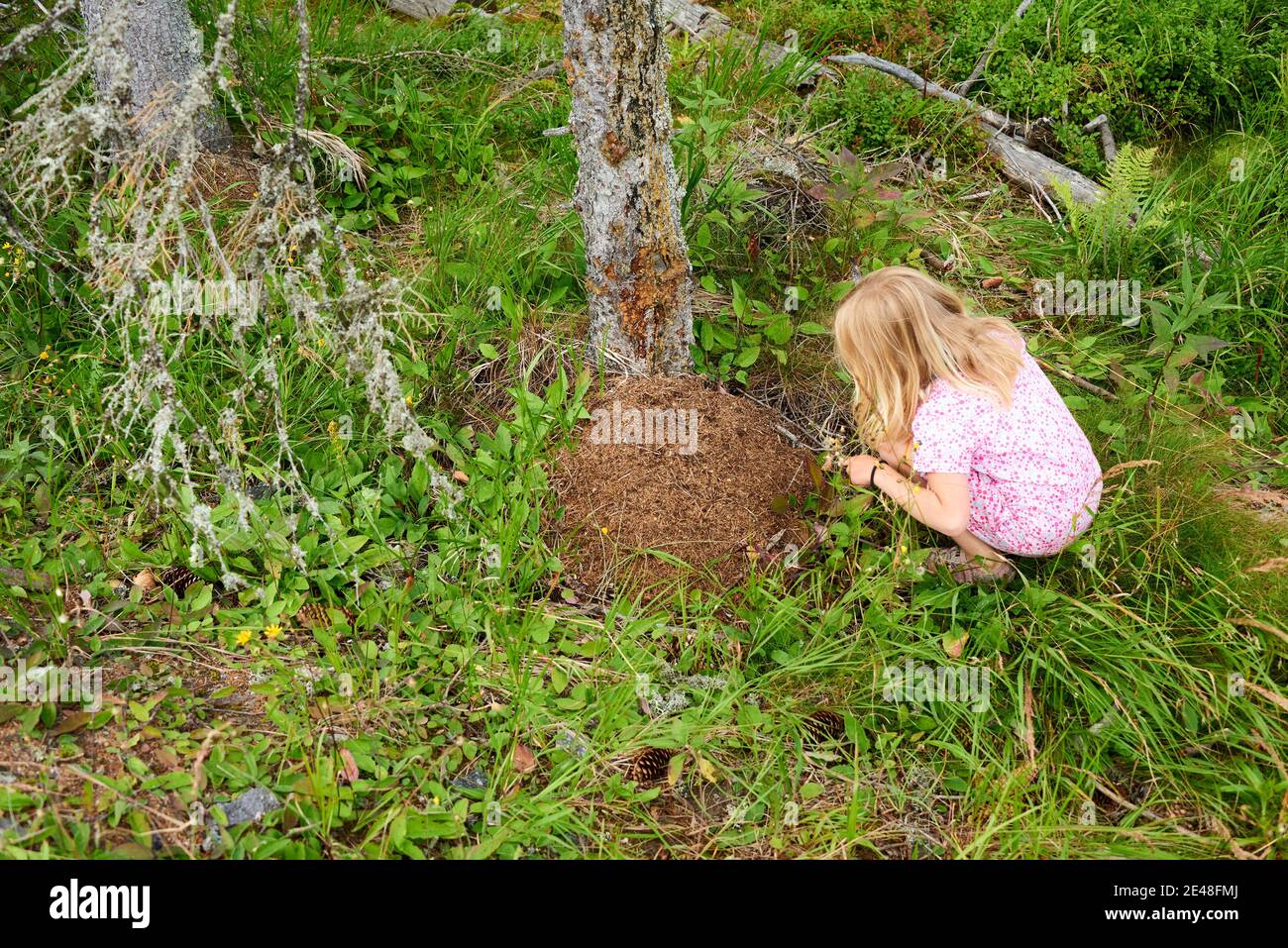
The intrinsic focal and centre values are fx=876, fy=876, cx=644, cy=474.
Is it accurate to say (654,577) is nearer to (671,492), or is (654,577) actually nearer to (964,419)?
(671,492)

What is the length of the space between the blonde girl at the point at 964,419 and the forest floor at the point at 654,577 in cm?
17

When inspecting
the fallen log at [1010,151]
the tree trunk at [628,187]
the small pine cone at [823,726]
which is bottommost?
the small pine cone at [823,726]

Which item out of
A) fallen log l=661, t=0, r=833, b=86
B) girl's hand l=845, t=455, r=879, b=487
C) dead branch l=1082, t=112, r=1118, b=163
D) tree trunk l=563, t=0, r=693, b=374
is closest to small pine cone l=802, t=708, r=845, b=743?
girl's hand l=845, t=455, r=879, b=487

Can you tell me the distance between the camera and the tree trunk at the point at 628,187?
2.89 m

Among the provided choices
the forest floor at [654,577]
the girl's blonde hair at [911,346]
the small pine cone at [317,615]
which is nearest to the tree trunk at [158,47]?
the forest floor at [654,577]

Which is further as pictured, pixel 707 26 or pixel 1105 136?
pixel 707 26

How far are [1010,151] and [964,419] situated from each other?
256cm

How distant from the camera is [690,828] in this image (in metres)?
2.53

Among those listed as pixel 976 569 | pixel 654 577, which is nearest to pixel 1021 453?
pixel 976 569

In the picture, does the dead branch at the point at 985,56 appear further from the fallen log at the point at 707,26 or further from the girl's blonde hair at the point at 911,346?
the girl's blonde hair at the point at 911,346

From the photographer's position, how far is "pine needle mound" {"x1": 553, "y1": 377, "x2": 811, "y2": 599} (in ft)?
10.4

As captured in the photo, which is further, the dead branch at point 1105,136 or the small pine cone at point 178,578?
the dead branch at point 1105,136

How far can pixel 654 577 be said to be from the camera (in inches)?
124

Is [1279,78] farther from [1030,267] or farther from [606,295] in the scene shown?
[606,295]
